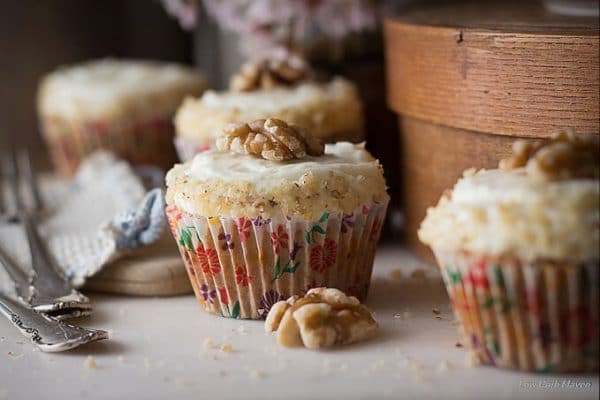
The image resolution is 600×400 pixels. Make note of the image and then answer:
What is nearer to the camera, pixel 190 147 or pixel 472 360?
pixel 472 360

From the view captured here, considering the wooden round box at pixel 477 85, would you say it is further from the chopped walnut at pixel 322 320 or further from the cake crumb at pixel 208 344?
the cake crumb at pixel 208 344

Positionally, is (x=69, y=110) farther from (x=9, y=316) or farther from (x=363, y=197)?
(x=363, y=197)

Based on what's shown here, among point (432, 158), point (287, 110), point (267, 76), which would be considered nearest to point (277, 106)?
point (287, 110)

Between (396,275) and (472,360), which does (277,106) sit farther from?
(472,360)

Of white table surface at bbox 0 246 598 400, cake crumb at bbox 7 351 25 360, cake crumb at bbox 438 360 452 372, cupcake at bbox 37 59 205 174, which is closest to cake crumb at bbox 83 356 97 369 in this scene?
white table surface at bbox 0 246 598 400

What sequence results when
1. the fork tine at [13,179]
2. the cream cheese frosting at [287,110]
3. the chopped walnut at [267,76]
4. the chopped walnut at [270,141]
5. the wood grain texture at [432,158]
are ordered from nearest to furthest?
1. the chopped walnut at [270,141]
2. the wood grain texture at [432,158]
3. the cream cheese frosting at [287,110]
4. the chopped walnut at [267,76]
5. the fork tine at [13,179]

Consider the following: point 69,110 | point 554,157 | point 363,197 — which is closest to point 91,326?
point 363,197

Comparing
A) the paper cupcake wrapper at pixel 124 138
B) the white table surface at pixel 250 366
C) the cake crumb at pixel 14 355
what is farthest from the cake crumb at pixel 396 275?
the paper cupcake wrapper at pixel 124 138
